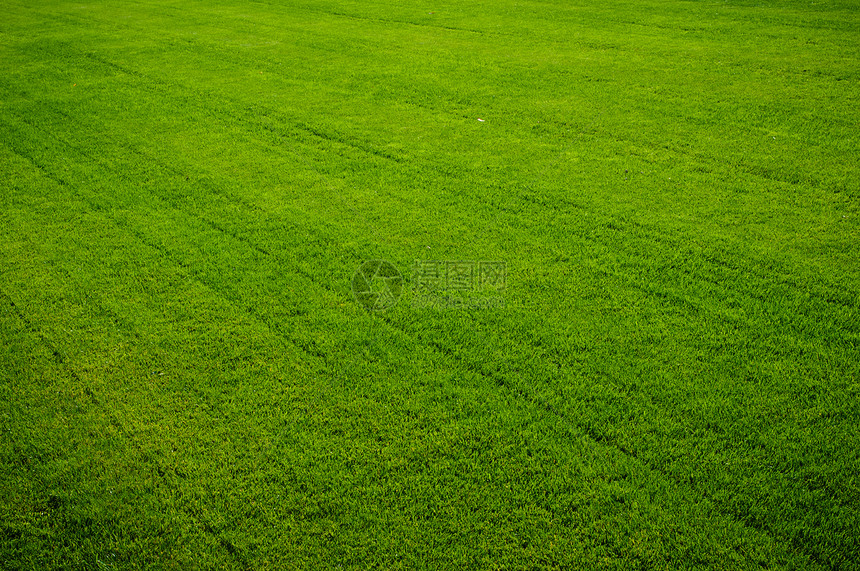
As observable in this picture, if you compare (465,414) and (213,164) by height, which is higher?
(213,164)

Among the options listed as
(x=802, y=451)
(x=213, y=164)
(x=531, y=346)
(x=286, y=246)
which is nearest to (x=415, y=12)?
(x=213, y=164)

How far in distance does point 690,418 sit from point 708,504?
51 cm

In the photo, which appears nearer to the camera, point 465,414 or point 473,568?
point 473,568

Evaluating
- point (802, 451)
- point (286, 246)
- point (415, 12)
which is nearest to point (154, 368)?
point (286, 246)

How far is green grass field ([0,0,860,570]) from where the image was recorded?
8.51ft

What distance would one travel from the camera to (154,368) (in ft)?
11.2

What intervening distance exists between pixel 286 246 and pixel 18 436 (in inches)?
81.6

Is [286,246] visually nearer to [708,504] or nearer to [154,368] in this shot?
[154,368]

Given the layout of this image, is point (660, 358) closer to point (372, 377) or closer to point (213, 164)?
point (372, 377)

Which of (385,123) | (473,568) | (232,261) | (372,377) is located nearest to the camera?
(473,568)

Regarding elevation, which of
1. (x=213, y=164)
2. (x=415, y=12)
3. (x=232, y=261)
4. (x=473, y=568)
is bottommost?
(x=473, y=568)

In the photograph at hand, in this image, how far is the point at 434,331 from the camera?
370 centimetres

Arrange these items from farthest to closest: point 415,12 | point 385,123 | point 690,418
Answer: point 415,12, point 385,123, point 690,418

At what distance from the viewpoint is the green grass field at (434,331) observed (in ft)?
8.51
